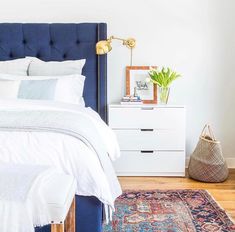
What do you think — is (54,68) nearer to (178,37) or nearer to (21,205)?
(178,37)

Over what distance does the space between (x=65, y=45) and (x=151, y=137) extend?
118 cm

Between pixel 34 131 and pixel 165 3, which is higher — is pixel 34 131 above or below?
below

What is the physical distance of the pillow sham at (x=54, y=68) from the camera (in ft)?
10.8

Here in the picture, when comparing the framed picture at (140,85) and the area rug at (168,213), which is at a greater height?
the framed picture at (140,85)

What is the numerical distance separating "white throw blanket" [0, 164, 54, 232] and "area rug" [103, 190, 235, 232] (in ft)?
3.26

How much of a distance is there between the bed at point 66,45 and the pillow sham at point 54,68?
0.15 m

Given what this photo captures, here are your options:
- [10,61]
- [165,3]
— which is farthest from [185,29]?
[10,61]

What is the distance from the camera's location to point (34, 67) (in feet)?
10.9

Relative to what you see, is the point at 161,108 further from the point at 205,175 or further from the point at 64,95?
the point at 64,95

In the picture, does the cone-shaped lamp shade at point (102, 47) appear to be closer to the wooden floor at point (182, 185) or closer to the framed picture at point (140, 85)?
the framed picture at point (140, 85)

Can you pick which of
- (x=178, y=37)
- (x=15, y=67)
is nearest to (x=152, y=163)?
(x=178, y=37)

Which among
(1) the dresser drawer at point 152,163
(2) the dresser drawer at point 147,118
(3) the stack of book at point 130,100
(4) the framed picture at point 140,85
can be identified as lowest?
(1) the dresser drawer at point 152,163

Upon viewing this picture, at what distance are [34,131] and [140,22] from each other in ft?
6.93

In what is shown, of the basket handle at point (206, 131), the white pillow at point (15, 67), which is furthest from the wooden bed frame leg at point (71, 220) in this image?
the basket handle at point (206, 131)
